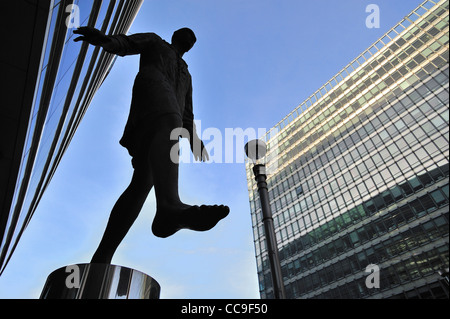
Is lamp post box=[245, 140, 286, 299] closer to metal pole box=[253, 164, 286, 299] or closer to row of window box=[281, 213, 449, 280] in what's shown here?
metal pole box=[253, 164, 286, 299]

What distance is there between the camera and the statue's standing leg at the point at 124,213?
200cm

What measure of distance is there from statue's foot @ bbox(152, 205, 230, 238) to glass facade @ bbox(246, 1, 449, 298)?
38.5 metres

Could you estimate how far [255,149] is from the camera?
7352 millimetres

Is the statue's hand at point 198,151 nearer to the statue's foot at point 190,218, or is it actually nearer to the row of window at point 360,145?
the statue's foot at point 190,218

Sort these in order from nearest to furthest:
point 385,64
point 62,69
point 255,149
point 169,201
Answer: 1. point 169,201
2. point 255,149
3. point 62,69
4. point 385,64

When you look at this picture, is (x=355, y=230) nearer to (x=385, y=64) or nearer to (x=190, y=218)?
Result: (x=385, y=64)

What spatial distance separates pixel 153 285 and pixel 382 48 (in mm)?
61361

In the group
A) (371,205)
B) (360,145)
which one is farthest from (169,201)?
(360,145)

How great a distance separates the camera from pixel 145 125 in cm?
207

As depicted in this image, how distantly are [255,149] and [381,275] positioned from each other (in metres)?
38.3

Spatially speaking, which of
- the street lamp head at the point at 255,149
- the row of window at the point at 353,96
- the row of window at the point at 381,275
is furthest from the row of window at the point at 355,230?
the street lamp head at the point at 255,149
